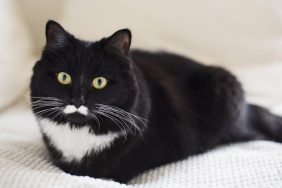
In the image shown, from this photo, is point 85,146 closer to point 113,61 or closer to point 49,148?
point 49,148

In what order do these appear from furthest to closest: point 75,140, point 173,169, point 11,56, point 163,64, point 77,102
→ 1. point 11,56
2. point 163,64
3. point 173,169
4. point 75,140
5. point 77,102

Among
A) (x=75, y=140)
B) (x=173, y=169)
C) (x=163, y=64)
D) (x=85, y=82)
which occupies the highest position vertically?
(x=85, y=82)

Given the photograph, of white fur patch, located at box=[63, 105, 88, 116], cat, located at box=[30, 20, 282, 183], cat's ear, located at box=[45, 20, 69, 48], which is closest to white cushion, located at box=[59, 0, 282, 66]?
cat, located at box=[30, 20, 282, 183]

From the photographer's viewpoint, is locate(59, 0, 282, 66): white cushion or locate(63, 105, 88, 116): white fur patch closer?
locate(63, 105, 88, 116): white fur patch

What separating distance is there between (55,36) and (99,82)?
199 millimetres

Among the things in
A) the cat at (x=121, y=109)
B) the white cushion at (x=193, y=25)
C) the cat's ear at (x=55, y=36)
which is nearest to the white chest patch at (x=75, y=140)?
the cat at (x=121, y=109)

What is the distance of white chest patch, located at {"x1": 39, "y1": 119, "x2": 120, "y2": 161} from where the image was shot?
1376 mm

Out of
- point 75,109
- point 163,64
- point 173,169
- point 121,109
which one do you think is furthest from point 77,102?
point 163,64

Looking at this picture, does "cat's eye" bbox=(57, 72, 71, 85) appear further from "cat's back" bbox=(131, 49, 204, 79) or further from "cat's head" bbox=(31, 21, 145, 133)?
"cat's back" bbox=(131, 49, 204, 79)

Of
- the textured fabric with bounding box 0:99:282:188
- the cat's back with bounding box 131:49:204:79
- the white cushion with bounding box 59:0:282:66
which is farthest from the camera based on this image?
the white cushion with bounding box 59:0:282:66

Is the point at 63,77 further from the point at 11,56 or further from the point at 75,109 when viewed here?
the point at 11,56

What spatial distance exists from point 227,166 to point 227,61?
0.75 metres

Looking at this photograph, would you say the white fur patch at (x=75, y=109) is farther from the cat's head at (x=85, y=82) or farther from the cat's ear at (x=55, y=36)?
the cat's ear at (x=55, y=36)

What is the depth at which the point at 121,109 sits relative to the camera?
4.42 ft
